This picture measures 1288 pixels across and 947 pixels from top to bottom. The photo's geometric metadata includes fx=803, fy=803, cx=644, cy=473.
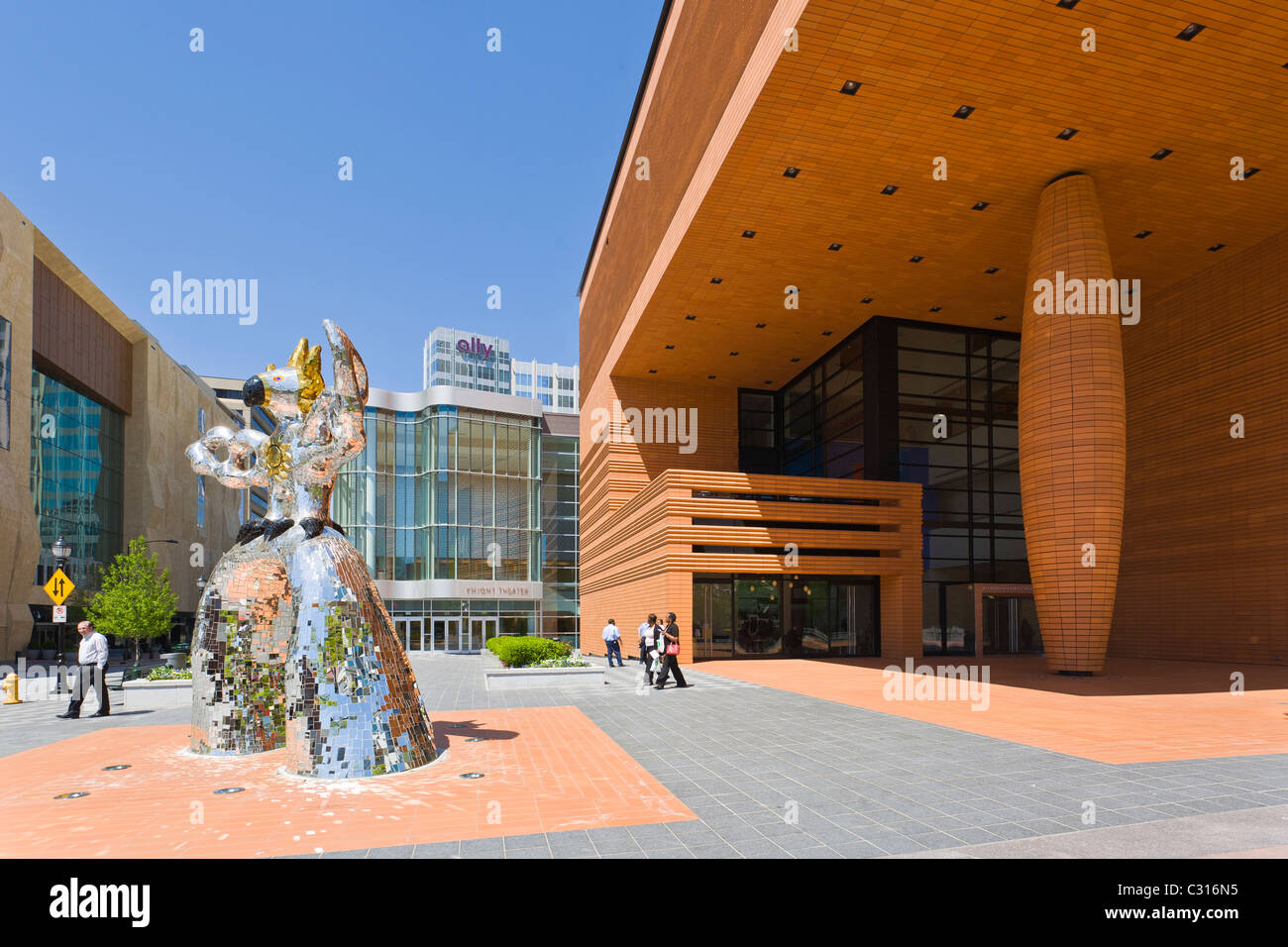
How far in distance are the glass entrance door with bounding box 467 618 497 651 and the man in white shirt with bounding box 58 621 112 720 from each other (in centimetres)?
3635

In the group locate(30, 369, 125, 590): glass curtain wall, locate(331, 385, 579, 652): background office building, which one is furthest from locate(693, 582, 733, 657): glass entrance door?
locate(30, 369, 125, 590): glass curtain wall

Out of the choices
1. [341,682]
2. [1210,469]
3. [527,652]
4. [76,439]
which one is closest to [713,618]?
[527,652]

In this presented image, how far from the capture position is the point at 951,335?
29203 millimetres

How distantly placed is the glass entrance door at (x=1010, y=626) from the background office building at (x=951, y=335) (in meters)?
0.08

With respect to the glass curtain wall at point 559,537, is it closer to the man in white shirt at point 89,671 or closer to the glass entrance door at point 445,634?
the glass entrance door at point 445,634

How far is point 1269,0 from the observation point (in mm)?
13359

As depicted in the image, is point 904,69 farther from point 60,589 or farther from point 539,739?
point 60,589

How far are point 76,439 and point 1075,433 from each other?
4476 cm

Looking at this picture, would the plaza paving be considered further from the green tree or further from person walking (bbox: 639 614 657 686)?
the green tree

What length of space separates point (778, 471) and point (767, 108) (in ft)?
68.0

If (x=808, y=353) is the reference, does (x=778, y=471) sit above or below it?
below
